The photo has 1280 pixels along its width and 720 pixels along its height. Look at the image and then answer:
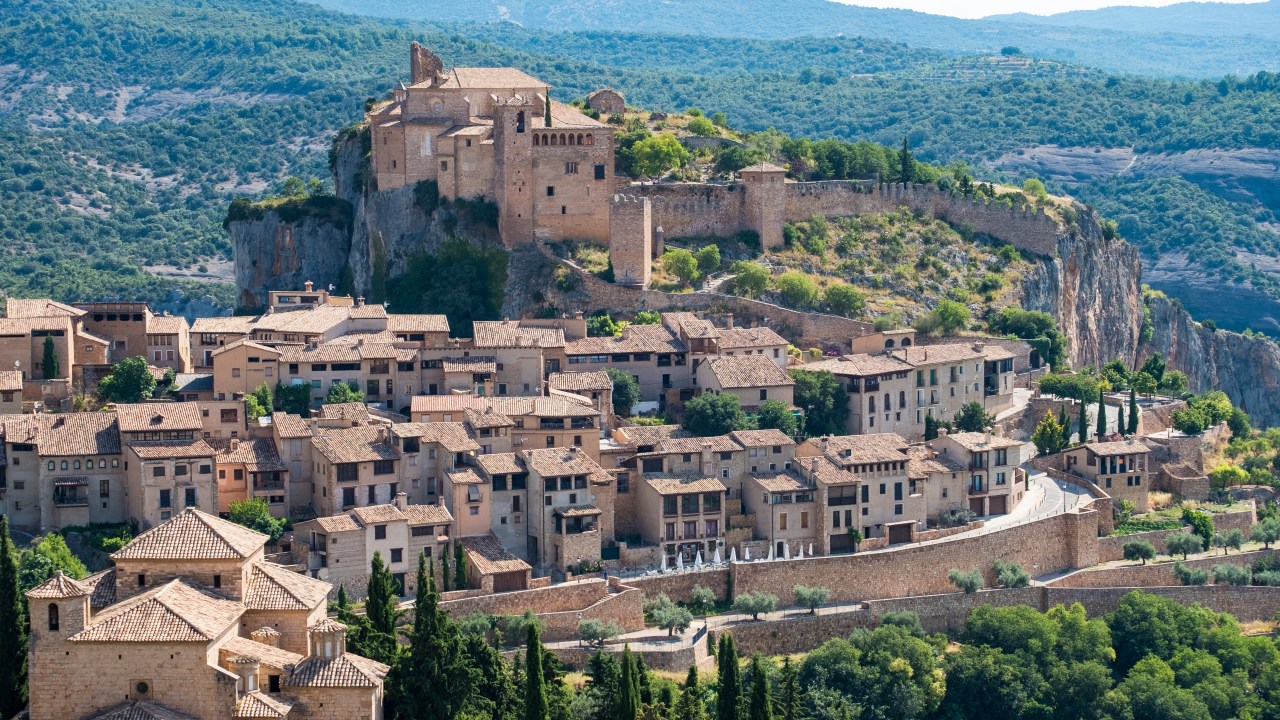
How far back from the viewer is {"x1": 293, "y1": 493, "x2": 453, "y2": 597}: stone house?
6209 centimetres

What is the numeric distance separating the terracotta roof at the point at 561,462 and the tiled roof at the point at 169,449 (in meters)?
9.73

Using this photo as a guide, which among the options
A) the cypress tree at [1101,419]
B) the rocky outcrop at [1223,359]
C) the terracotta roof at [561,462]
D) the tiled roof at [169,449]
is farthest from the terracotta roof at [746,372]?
the rocky outcrop at [1223,359]

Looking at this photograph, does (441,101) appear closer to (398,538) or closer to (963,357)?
(963,357)

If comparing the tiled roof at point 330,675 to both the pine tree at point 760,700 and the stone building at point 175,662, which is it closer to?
the stone building at point 175,662

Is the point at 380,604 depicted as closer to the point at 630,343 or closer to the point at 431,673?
the point at 431,673

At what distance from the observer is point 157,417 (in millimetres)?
65438

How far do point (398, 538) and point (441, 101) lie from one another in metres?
30.3

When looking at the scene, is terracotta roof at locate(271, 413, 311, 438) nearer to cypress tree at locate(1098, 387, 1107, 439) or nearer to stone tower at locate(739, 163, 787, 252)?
stone tower at locate(739, 163, 787, 252)

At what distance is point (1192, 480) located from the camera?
267ft

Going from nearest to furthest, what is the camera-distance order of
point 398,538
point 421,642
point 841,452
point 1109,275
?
point 421,642, point 398,538, point 841,452, point 1109,275

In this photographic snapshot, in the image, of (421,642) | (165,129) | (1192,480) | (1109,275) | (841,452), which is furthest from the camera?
(165,129)

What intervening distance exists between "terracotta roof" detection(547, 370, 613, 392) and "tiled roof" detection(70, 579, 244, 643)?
976 inches

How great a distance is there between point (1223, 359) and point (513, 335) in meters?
53.9

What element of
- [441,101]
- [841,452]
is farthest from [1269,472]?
[441,101]
